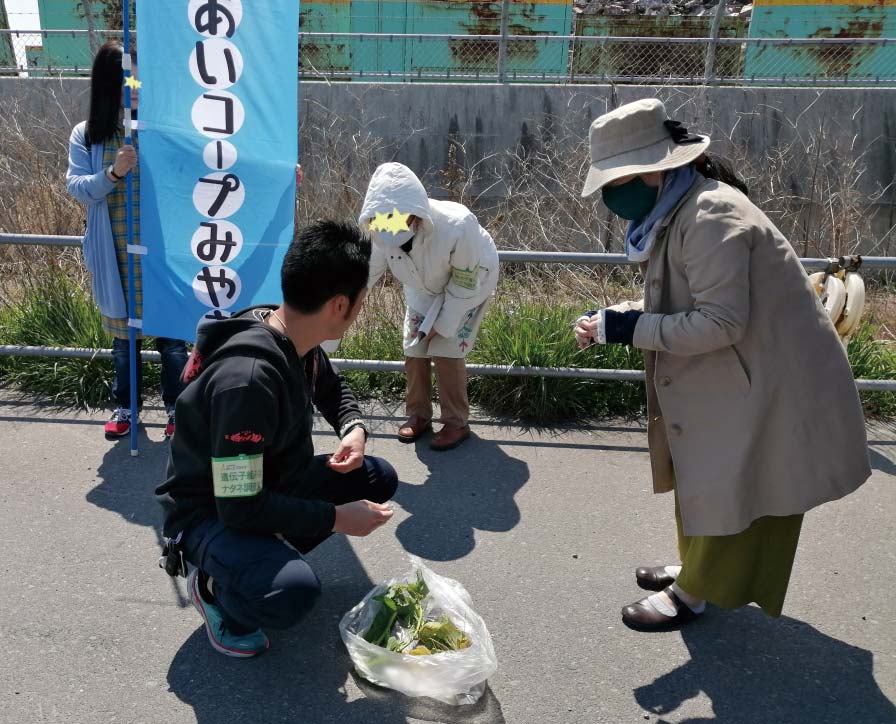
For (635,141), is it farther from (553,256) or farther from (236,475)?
(553,256)

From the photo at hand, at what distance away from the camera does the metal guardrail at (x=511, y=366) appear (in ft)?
14.8

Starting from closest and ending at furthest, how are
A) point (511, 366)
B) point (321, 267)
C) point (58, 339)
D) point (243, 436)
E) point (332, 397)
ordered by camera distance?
point (243, 436)
point (321, 267)
point (332, 397)
point (511, 366)
point (58, 339)

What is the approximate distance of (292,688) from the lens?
8.15 feet

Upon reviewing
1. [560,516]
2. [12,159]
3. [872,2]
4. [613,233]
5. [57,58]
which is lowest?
[560,516]

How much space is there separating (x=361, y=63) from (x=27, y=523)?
1051 cm

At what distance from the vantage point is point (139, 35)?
380cm

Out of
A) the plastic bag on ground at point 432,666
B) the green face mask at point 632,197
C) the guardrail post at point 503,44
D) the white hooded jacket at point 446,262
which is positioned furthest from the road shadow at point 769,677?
the guardrail post at point 503,44

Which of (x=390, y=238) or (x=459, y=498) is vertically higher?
(x=390, y=238)

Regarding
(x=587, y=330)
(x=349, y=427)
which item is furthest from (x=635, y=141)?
(x=349, y=427)

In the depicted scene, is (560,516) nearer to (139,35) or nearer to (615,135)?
(615,135)

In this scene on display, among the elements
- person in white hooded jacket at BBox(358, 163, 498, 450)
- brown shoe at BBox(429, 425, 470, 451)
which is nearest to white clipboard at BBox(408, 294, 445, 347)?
person in white hooded jacket at BBox(358, 163, 498, 450)

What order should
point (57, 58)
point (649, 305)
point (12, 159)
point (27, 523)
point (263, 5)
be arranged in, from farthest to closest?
point (57, 58)
point (12, 159)
point (263, 5)
point (27, 523)
point (649, 305)

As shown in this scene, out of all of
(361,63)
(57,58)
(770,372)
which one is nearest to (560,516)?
(770,372)

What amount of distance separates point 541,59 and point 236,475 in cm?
1132
